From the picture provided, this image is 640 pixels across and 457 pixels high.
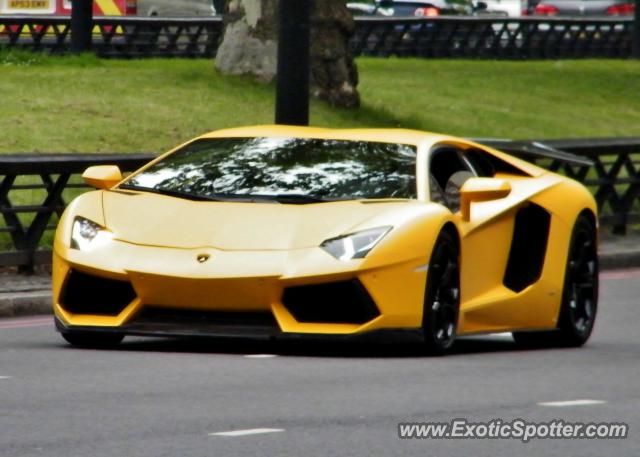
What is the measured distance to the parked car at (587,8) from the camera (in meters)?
57.6

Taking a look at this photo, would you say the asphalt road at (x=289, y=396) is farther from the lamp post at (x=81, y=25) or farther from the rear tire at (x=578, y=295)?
the lamp post at (x=81, y=25)

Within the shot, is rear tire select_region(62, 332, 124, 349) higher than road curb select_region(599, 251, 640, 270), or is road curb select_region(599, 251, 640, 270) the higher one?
rear tire select_region(62, 332, 124, 349)

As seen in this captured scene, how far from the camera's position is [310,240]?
9.47 m

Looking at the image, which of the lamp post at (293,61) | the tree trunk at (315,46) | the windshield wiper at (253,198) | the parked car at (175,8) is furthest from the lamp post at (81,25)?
the windshield wiper at (253,198)

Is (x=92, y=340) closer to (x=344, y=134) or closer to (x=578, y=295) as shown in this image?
(x=344, y=134)

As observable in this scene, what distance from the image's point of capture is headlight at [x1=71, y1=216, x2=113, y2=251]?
973 centimetres

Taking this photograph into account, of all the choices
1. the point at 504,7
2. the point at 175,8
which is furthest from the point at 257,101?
the point at 504,7

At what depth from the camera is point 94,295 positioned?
9.75 meters

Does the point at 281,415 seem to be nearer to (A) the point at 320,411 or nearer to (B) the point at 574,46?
(A) the point at 320,411

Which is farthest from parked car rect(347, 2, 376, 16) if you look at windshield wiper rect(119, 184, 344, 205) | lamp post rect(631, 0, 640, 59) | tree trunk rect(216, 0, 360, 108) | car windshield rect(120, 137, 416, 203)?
windshield wiper rect(119, 184, 344, 205)

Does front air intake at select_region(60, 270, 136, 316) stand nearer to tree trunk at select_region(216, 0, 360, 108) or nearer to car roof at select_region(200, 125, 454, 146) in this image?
car roof at select_region(200, 125, 454, 146)

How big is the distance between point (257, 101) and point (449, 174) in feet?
45.4

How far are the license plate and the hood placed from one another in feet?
117

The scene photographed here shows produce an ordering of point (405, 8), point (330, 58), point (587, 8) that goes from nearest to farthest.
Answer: point (330, 58)
point (405, 8)
point (587, 8)
